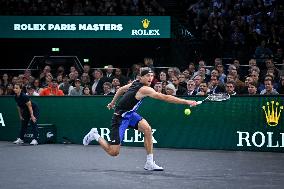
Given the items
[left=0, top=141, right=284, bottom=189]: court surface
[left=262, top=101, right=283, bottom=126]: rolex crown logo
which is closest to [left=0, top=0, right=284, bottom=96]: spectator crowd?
[left=262, top=101, right=283, bottom=126]: rolex crown logo

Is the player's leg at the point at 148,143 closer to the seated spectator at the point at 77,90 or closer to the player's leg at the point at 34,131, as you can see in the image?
the player's leg at the point at 34,131

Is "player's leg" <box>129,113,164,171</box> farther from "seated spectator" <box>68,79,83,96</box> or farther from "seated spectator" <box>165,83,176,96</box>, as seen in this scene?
"seated spectator" <box>68,79,83,96</box>

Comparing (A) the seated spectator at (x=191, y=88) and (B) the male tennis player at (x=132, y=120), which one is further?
(A) the seated spectator at (x=191, y=88)

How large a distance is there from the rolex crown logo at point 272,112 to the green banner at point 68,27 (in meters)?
9.56

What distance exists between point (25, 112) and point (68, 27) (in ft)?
25.7

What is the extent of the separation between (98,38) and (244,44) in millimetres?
5588

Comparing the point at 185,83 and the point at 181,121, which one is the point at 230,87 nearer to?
the point at 181,121

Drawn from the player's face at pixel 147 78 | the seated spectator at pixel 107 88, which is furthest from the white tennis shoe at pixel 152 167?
the seated spectator at pixel 107 88

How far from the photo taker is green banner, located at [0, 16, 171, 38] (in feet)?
81.9

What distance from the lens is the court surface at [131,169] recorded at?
10.4 meters

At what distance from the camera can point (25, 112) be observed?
1788cm

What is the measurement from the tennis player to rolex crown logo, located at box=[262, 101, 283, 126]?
6.00 meters

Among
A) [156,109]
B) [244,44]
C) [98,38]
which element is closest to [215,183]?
[156,109]

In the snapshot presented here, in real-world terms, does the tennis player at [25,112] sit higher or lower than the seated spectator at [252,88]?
lower
